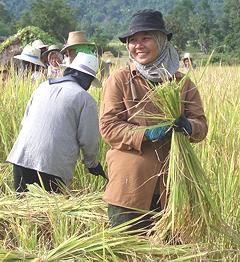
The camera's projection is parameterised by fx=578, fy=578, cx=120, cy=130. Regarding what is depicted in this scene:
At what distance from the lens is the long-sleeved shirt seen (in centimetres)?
310

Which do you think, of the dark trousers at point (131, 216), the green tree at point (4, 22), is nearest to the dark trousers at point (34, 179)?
the dark trousers at point (131, 216)

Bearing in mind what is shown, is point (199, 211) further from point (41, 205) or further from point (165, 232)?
point (41, 205)

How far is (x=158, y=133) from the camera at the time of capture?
86.8 inches

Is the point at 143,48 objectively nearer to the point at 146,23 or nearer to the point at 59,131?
the point at 146,23

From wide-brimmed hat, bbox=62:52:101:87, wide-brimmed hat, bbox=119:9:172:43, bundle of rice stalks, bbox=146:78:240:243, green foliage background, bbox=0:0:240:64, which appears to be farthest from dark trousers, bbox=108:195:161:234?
wide-brimmed hat, bbox=62:52:101:87

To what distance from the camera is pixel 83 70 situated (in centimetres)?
318

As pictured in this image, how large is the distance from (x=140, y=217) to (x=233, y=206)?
48 centimetres

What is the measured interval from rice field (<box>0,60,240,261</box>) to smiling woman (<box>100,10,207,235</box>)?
14 centimetres

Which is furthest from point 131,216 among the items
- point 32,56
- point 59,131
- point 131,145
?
point 32,56

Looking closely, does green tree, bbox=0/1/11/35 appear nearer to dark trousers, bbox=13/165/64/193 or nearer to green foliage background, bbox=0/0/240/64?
green foliage background, bbox=0/0/240/64

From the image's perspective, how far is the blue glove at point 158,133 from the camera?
2.19m

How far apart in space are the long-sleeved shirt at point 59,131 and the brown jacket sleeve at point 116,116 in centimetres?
71

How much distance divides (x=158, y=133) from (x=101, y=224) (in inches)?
20.7

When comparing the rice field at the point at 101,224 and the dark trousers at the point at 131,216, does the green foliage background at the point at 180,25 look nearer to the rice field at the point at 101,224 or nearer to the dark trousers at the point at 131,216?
the rice field at the point at 101,224
